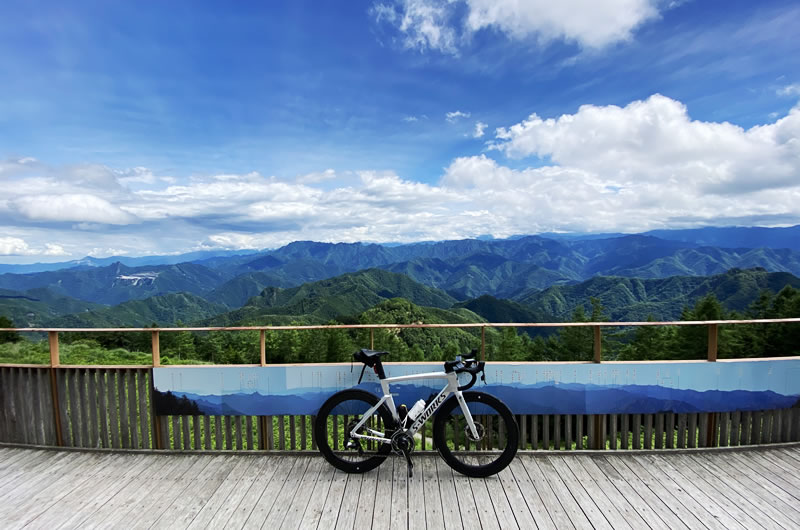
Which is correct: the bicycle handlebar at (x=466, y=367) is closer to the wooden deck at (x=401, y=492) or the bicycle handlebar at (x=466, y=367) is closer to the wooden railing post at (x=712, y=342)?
the wooden deck at (x=401, y=492)

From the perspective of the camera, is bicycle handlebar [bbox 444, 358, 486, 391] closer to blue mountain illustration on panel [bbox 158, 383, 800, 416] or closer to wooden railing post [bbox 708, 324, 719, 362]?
blue mountain illustration on panel [bbox 158, 383, 800, 416]

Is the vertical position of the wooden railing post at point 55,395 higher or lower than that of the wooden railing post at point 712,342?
lower

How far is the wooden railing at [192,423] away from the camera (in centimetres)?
361

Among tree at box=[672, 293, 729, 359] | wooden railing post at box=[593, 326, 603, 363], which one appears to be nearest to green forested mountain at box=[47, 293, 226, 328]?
tree at box=[672, 293, 729, 359]

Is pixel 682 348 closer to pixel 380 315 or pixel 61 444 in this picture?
pixel 61 444

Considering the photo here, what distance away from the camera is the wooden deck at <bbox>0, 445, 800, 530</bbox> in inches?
106

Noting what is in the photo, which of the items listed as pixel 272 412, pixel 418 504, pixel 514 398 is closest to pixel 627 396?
pixel 514 398

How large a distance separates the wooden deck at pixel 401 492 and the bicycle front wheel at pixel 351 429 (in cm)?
13

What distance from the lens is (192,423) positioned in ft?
12.3

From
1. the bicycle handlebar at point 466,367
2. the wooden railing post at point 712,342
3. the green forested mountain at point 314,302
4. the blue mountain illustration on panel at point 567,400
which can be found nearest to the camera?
the bicycle handlebar at point 466,367

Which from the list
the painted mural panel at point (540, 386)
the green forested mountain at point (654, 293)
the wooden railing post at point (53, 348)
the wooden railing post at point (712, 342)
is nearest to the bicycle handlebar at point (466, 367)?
the painted mural panel at point (540, 386)

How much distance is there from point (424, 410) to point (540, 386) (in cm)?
113

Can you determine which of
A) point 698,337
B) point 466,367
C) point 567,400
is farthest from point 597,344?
point 698,337

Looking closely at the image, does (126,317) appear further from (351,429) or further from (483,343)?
(483,343)
